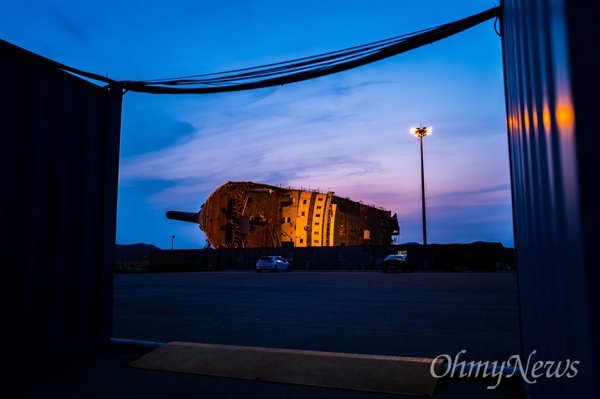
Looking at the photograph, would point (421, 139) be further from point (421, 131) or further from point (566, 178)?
point (566, 178)

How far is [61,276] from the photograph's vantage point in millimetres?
5449

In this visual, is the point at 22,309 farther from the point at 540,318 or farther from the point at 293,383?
the point at 540,318

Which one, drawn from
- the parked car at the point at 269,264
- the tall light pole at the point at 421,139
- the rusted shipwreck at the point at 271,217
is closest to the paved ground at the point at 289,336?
the tall light pole at the point at 421,139

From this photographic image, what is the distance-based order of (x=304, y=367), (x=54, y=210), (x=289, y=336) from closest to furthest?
(x=304, y=367), (x=54, y=210), (x=289, y=336)

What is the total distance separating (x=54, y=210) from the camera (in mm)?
5414

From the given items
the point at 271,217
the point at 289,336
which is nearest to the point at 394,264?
the point at 271,217

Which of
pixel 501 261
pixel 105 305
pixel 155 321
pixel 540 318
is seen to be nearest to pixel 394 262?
pixel 501 261

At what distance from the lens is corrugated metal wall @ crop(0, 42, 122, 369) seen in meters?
4.93

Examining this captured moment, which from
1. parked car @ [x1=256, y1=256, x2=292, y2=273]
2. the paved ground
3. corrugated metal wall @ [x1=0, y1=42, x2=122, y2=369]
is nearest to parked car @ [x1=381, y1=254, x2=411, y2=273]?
parked car @ [x1=256, y1=256, x2=292, y2=273]

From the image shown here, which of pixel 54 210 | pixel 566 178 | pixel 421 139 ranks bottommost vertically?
pixel 566 178

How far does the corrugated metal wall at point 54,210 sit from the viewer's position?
4930mm

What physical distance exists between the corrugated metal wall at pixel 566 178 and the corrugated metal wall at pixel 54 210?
5.13 m

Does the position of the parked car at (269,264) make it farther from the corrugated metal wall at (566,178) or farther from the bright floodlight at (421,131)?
the corrugated metal wall at (566,178)

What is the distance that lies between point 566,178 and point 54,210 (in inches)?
217
